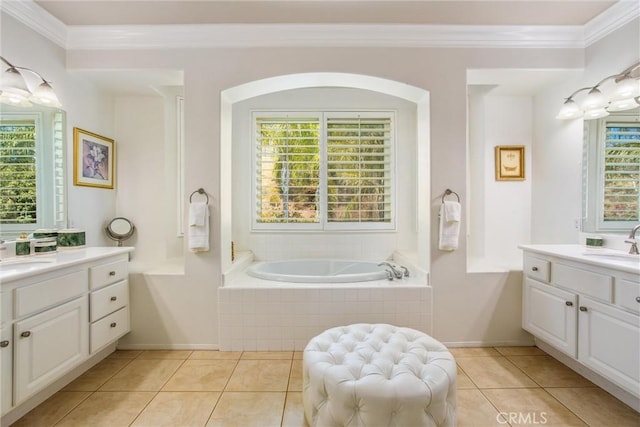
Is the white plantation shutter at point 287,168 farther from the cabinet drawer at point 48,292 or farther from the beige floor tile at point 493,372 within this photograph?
the beige floor tile at point 493,372

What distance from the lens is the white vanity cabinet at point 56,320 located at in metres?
1.49

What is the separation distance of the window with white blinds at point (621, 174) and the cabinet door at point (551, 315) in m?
0.73

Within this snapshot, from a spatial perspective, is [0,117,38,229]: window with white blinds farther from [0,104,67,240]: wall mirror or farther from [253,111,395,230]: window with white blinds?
[253,111,395,230]: window with white blinds

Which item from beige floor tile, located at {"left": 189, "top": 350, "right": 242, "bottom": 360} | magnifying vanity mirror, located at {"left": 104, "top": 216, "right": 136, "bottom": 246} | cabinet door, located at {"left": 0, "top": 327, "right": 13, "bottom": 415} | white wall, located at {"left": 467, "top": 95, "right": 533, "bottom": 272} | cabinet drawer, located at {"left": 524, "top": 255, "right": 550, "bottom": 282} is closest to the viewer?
cabinet door, located at {"left": 0, "top": 327, "right": 13, "bottom": 415}

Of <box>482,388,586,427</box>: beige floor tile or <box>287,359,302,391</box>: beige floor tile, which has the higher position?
<box>287,359,302,391</box>: beige floor tile

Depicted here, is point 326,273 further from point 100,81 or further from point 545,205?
point 100,81

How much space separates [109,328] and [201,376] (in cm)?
76

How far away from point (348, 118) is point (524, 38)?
1.68 meters

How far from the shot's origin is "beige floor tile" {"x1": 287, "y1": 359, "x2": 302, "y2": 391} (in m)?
1.93

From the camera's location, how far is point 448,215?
2.37 metres

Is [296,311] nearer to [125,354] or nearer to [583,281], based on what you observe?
[125,354]

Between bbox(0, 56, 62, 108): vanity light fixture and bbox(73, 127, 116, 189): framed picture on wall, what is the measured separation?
1.35ft

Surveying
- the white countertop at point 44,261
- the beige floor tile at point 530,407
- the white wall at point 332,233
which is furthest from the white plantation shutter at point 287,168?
the beige floor tile at point 530,407

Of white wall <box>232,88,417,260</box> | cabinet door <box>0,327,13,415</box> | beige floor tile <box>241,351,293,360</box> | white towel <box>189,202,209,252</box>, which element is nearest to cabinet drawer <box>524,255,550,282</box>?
white wall <box>232,88,417,260</box>
